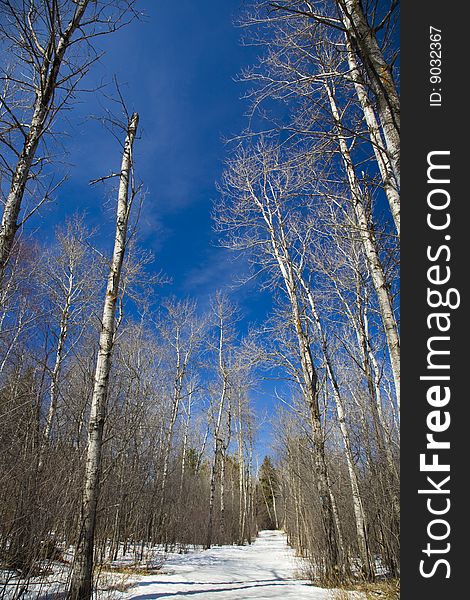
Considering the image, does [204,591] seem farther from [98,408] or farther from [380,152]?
[380,152]

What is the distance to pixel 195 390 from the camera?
18.1 metres

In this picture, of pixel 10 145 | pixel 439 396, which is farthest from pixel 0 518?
pixel 439 396

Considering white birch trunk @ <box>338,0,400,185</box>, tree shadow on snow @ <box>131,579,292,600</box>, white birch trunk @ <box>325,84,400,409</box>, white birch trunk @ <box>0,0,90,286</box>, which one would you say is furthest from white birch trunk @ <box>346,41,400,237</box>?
tree shadow on snow @ <box>131,579,292,600</box>

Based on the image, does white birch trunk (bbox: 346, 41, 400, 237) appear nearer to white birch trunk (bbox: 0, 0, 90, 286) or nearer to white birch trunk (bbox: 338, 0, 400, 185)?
white birch trunk (bbox: 338, 0, 400, 185)

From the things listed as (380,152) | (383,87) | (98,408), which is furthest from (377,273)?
(98,408)

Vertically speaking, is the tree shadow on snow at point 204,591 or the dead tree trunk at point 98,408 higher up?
the dead tree trunk at point 98,408

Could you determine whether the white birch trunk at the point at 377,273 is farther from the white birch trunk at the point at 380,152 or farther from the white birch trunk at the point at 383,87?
the white birch trunk at the point at 383,87

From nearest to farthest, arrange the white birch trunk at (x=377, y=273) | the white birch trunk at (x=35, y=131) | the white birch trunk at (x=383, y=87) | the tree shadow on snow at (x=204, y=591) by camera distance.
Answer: the white birch trunk at (x=383, y=87) < the white birch trunk at (x=35, y=131) < the white birch trunk at (x=377, y=273) < the tree shadow on snow at (x=204, y=591)

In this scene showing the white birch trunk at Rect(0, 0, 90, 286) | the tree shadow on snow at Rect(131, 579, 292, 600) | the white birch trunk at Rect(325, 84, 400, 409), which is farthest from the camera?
the tree shadow on snow at Rect(131, 579, 292, 600)

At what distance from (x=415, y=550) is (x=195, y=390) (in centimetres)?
1728

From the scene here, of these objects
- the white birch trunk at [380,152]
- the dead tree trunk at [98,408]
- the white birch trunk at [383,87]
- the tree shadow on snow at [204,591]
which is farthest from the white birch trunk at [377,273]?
the tree shadow on snow at [204,591]

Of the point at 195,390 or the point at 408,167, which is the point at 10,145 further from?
the point at 195,390

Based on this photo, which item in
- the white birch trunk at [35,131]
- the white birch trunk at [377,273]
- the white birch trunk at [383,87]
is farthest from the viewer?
the white birch trunk at [377,273]

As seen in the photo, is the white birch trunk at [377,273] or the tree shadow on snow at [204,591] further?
the tree shadow on snow at [204,591]
